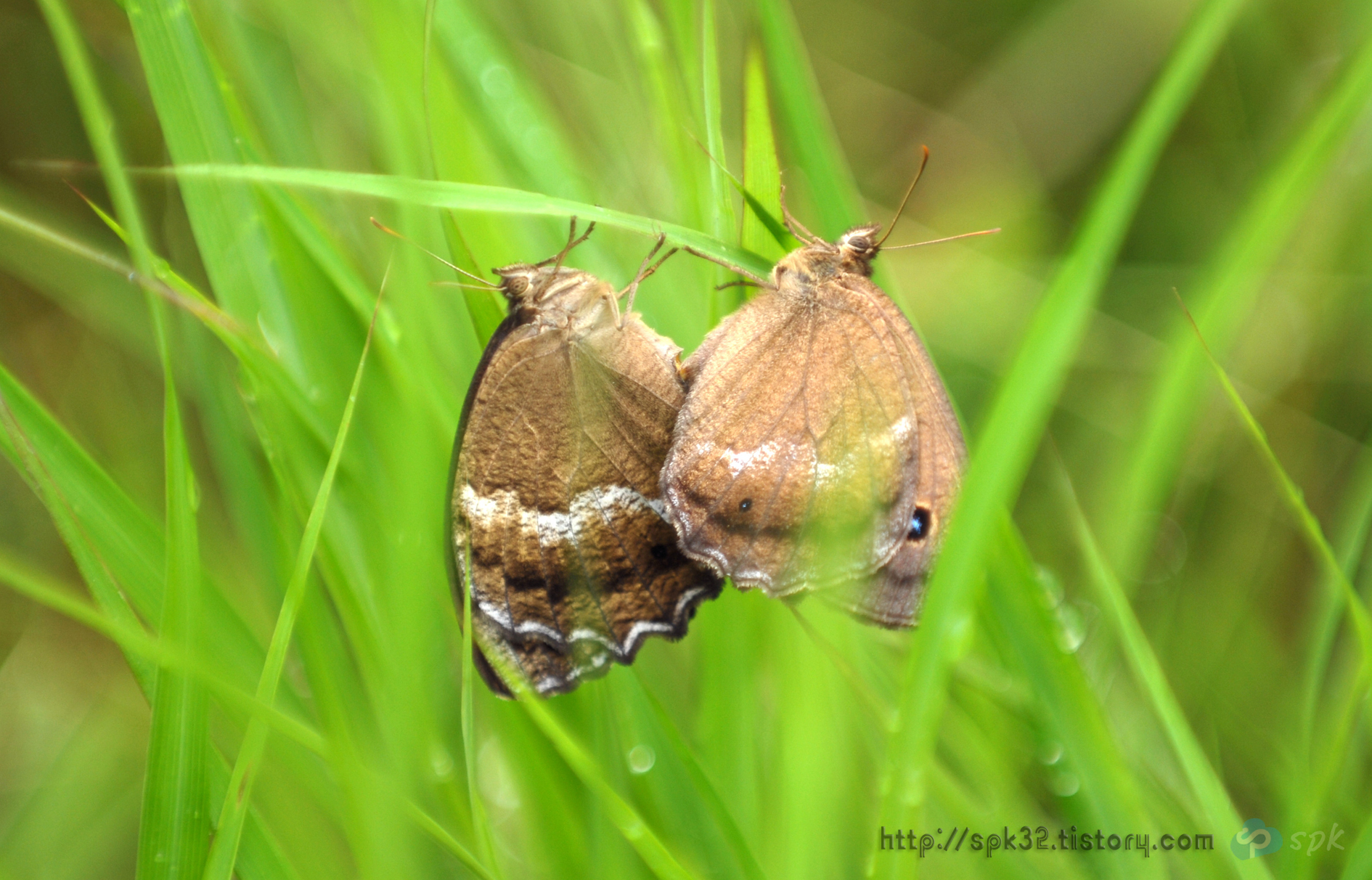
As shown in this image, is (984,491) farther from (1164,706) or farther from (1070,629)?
(1070,629)

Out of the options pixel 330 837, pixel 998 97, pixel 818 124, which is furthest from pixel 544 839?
pixel 998 97

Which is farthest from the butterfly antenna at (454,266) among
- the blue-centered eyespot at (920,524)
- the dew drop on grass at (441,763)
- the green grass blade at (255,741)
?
the blue-centered eyespot at (920,524)

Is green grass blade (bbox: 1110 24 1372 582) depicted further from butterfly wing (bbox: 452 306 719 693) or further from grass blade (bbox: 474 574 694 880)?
grass blade (bbox: 474 574 694 880)

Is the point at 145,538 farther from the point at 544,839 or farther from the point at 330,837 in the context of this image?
the point at 544,839

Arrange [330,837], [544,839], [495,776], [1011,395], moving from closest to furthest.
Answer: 1. [1011,395]
2. [544,839]
3. [330,837]
4. [495,776]

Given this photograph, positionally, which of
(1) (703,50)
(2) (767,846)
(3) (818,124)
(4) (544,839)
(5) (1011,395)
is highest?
(1) (703,50)

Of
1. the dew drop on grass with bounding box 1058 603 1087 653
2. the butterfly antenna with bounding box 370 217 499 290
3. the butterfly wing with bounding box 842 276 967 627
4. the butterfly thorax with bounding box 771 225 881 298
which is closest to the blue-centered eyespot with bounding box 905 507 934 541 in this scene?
the butterfly wing with bounding box 842 276 967 627

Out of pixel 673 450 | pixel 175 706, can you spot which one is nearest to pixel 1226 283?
pixel 673 450
